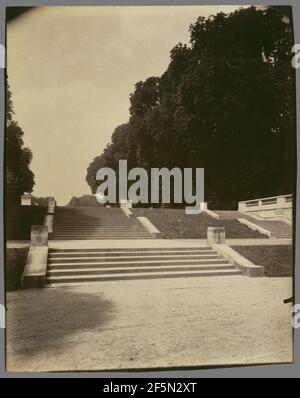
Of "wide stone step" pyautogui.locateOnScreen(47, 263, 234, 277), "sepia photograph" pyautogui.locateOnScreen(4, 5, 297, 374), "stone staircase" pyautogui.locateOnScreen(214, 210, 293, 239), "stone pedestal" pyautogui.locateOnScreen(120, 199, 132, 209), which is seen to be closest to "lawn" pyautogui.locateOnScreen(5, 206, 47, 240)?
"sepia photograph" pyautogui.locateOnScreen(4, 5, 297, 374)

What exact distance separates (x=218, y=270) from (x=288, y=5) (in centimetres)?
578

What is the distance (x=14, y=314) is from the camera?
7.78 m

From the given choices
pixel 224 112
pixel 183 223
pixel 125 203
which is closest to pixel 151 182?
pixel 125 203

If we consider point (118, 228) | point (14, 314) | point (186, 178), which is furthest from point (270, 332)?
point (14, 314)

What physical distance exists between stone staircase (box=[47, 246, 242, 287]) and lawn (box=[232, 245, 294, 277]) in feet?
1.75

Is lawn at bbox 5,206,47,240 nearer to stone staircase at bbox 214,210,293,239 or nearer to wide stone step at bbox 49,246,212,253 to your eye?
wide stone step at bbox 49,246,212,253

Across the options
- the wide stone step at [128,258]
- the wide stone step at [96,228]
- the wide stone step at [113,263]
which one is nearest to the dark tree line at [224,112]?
the wide stone step at [128,258]

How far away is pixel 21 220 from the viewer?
28.1 ft

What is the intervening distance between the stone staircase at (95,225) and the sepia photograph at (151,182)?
3.8 inches

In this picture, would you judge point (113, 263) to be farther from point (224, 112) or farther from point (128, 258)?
point (224, 112)

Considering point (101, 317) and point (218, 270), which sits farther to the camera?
point (218, 270)

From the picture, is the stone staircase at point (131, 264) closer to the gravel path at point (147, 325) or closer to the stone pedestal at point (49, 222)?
the gravel path at point (147, 325)

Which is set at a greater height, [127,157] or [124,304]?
[127,157]
